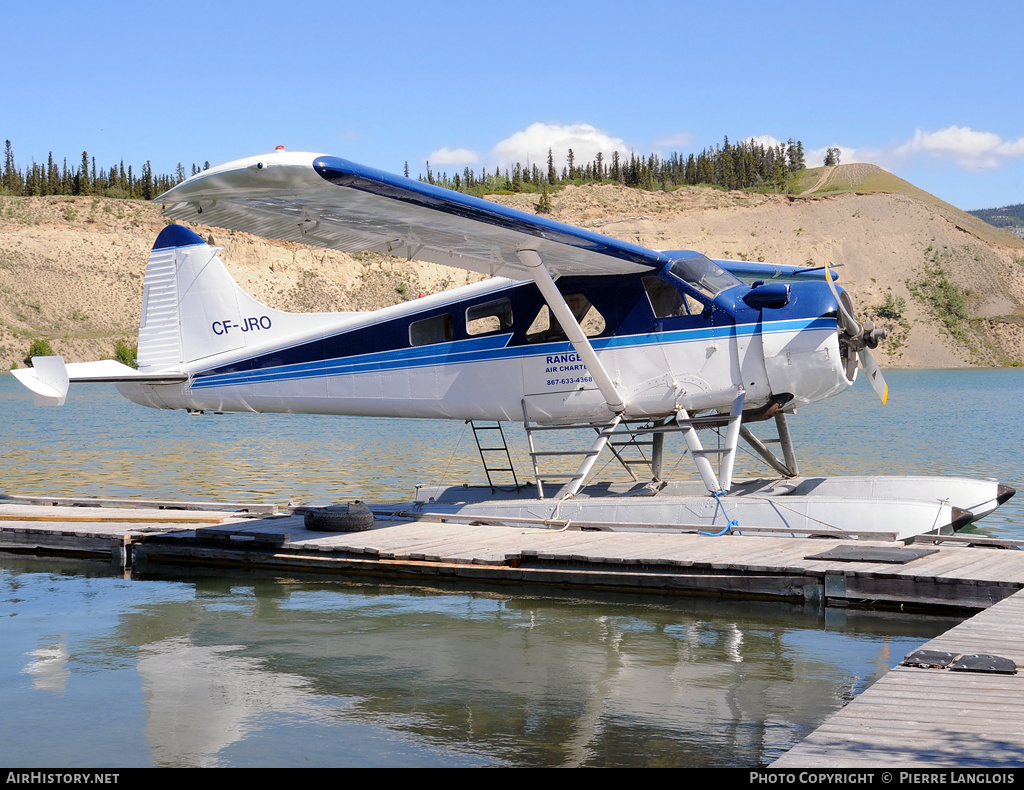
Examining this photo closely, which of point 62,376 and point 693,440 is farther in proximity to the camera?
point 693,440

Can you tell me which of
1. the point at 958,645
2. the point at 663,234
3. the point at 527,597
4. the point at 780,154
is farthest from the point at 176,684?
the point at 780,154

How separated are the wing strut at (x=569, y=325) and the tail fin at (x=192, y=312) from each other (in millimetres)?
3160

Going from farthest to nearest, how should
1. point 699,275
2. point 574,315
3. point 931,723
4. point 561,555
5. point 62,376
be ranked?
1. point 574,315
2. point 699,275
3. point 62,376
4. point 561,555
5. point 931,723

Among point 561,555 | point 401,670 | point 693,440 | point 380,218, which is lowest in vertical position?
point 401,670

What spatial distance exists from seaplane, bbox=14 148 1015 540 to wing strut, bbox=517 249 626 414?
0.02m

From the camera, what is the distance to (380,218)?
9867 millimetres

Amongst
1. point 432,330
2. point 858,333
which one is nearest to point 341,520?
point 432,330

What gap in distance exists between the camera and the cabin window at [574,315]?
11.5 meters

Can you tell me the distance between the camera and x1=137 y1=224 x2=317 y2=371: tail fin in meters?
12.9

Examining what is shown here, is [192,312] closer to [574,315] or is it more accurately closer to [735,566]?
[574,315]

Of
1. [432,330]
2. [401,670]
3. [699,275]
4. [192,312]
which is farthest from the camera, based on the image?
[192,312]

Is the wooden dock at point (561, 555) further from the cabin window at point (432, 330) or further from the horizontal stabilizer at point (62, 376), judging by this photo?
the cabin window at point (432, 330)

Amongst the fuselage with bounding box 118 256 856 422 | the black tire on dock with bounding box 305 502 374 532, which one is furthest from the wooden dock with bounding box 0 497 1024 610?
the fuselage with bounding box 118 256 856 422

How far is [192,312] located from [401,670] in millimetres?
7109
